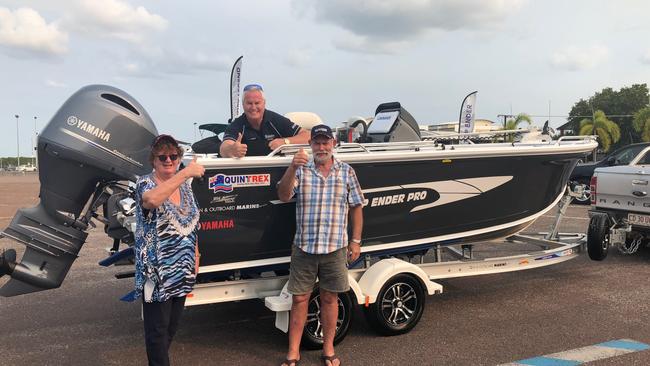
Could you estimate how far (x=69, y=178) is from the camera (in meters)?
→ 3.77

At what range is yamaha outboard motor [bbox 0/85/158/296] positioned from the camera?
3.73 m

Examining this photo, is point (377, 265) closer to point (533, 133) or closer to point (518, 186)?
point (518, 186)

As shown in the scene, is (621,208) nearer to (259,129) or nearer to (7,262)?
(259,129)

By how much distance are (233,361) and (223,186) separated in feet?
4.28

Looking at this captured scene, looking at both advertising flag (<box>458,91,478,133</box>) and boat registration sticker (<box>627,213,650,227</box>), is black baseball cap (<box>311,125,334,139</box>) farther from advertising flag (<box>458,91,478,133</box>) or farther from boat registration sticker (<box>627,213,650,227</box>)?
advertising flag (<box>458,91,478,133</box>)

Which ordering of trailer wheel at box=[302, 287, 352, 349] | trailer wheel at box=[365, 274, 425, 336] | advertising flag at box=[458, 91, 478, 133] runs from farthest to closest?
advertising flag at box=[458, 91, 478, 133] < trailer wheel at box=[365, 274, 425, 336] < trailer wheel at box=[302, 287, 352, 349]

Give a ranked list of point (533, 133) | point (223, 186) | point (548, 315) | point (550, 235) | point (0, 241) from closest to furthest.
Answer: point (223, 186) < point (548, 315) < point (533, 133) < point (550, 235) < point (0, 241)

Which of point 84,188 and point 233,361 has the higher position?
point 84,188

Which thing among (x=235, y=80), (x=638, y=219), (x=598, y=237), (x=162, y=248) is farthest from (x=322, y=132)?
(x=235, y=80)

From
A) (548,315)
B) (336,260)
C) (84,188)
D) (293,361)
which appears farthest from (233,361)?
(548,315)

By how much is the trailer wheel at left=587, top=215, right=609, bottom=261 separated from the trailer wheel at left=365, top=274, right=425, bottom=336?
278cm

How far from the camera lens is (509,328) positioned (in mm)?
4426

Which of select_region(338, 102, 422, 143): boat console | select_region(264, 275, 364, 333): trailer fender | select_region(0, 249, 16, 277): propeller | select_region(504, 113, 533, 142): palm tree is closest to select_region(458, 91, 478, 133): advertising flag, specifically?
select_region(338, 102, 422, 143): boat console

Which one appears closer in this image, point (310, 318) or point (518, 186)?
point (310, 318)
